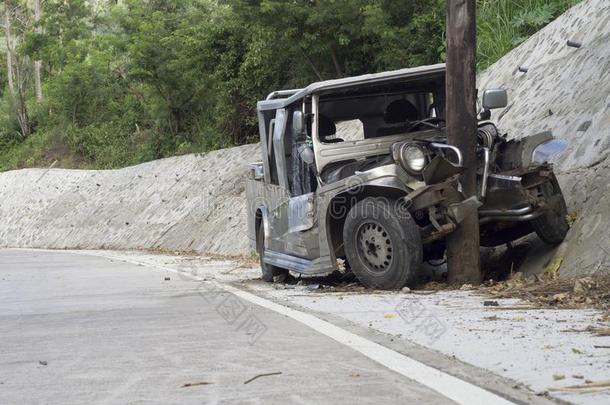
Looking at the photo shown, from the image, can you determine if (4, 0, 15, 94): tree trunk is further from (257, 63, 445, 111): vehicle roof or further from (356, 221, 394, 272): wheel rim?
(356, 221, 394, 272): wheel rim

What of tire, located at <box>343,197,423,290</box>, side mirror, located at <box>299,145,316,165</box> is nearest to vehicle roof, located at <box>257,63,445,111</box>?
side mirror, located at <box>299,145,316,165</box>

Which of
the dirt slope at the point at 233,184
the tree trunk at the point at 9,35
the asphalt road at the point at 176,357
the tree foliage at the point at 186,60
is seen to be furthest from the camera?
the tree trunk at the point at 9,35

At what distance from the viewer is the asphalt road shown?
6.14 meters

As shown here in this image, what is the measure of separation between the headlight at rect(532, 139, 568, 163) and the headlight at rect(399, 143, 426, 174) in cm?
128

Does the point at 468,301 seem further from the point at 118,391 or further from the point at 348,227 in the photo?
the point at 118,391

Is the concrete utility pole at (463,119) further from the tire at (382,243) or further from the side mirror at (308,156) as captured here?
the side mirror at (308,156)

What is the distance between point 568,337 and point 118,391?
3301mm

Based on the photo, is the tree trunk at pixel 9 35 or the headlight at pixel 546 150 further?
the tree trunk at pixel 9 35

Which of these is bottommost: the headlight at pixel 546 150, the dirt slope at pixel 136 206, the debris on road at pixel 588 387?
the dirt slope at pixel 136 206

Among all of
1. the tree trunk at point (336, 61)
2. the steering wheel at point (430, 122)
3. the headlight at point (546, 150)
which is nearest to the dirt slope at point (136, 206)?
the tree trunk at point (336, 61)

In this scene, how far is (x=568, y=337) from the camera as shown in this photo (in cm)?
774

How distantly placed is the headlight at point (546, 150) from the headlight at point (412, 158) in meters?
1.28

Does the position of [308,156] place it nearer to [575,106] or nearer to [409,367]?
[575,106]

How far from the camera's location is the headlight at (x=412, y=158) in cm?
1164
